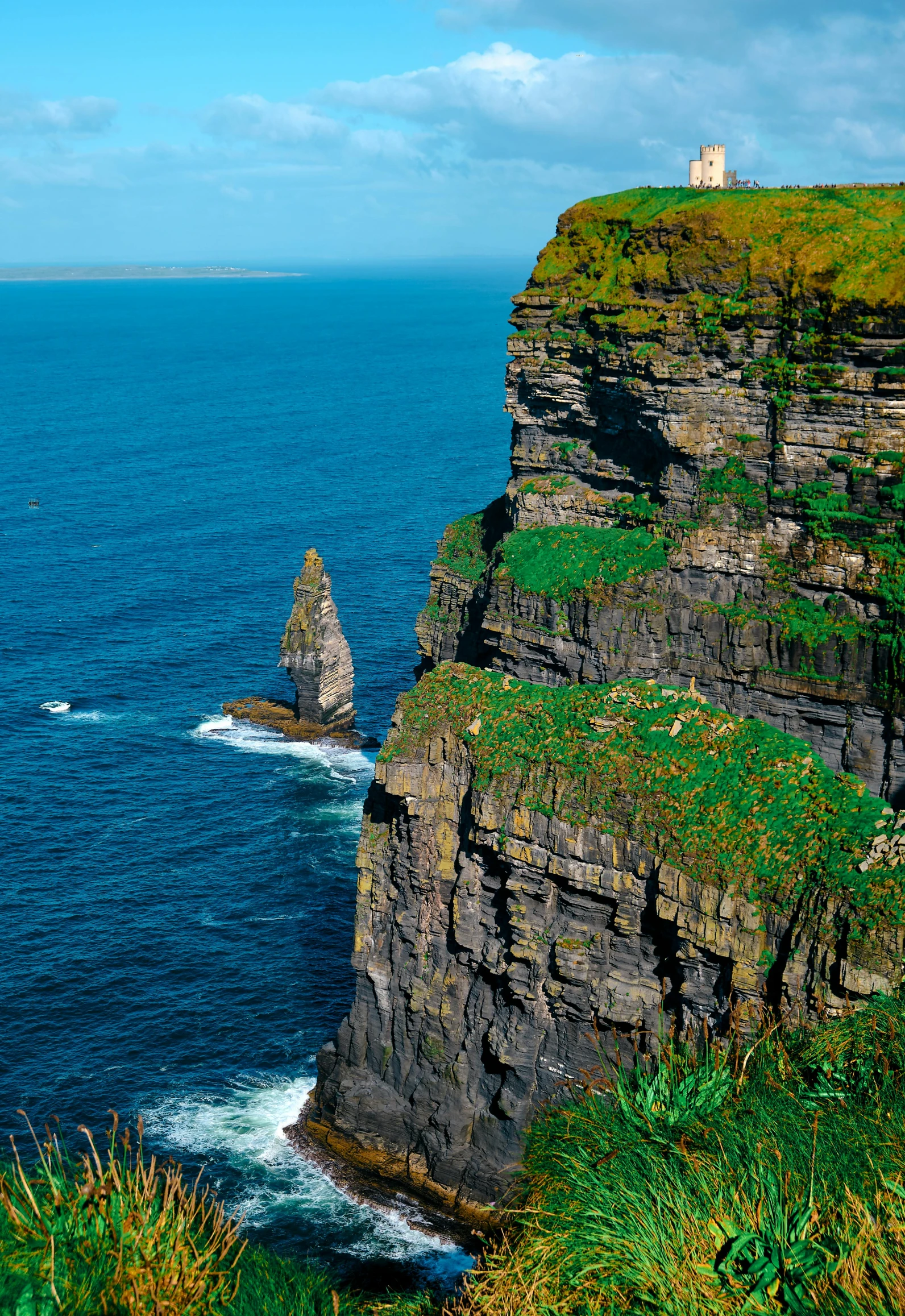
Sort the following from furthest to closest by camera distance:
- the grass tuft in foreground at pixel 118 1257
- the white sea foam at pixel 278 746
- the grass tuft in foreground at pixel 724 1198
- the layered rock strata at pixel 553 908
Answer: the white sea foam at pixel 278 746
the layered rock strata at pixel 553 908
the grass tuft in foreground at pixel 724 1198
the grass tuft in foreground at pixel 118 1257

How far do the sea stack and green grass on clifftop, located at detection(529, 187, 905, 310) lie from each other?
129 ft

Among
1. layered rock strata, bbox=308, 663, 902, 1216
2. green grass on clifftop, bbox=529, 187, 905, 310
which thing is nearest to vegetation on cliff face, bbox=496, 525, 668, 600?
layered rock strata, bbox=308, 663, 902, 1216

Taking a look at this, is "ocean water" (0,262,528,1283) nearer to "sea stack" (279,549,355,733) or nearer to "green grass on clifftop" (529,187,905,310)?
"sea stack" (279,549,355,733)

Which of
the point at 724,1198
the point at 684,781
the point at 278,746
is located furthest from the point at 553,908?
the point at 278,746

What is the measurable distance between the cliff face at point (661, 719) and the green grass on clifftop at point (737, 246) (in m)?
0.17

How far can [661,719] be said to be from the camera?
171 ft

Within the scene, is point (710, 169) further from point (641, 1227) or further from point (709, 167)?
point (641, 1227)

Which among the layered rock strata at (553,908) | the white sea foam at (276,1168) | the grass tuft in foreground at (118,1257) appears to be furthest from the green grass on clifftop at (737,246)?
the grass tuft in foreground at (118,1257)

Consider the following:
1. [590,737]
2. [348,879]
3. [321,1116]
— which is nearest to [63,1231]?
[590,737]

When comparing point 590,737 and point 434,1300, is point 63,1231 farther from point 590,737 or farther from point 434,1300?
point 590,737

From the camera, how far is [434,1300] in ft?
130

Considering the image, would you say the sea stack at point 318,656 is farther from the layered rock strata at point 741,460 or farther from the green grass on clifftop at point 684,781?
the green grass on clifftop at point 684,781

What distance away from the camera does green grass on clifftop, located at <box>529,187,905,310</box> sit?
57.6 meters

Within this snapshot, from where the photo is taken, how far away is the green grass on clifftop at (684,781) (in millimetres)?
46125
